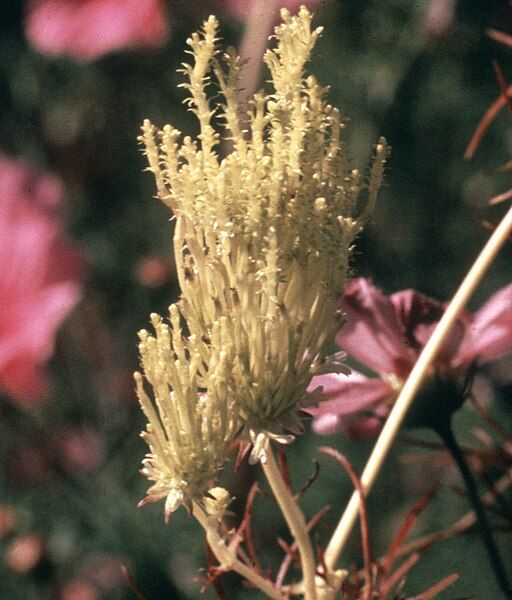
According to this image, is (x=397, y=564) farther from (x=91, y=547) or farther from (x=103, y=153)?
(x=103, y=153)

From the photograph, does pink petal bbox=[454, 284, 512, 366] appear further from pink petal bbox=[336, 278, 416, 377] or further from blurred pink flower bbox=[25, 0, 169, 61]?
blurred pink flower bbox=[25, 0, 169, 61]

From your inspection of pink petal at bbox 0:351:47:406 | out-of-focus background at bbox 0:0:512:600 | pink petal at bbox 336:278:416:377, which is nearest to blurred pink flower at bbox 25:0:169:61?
out-of-focus background at bbox 0:0:512:600

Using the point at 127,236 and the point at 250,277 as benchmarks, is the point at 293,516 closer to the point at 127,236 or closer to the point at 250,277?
the point at 250,277

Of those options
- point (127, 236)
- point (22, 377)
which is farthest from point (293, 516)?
point (127, 236)

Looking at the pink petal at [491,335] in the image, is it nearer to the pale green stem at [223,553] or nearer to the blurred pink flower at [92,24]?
the pale green stem at [223,553]

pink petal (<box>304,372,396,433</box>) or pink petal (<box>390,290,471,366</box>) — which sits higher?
pink petal (<box>390,290,471,366</box>)

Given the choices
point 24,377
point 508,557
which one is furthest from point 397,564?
point 24,377

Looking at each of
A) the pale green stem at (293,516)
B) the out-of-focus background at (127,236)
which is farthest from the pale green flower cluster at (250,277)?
the out-of-focus background at (127,236)

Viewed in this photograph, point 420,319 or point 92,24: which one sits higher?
point 92,24
